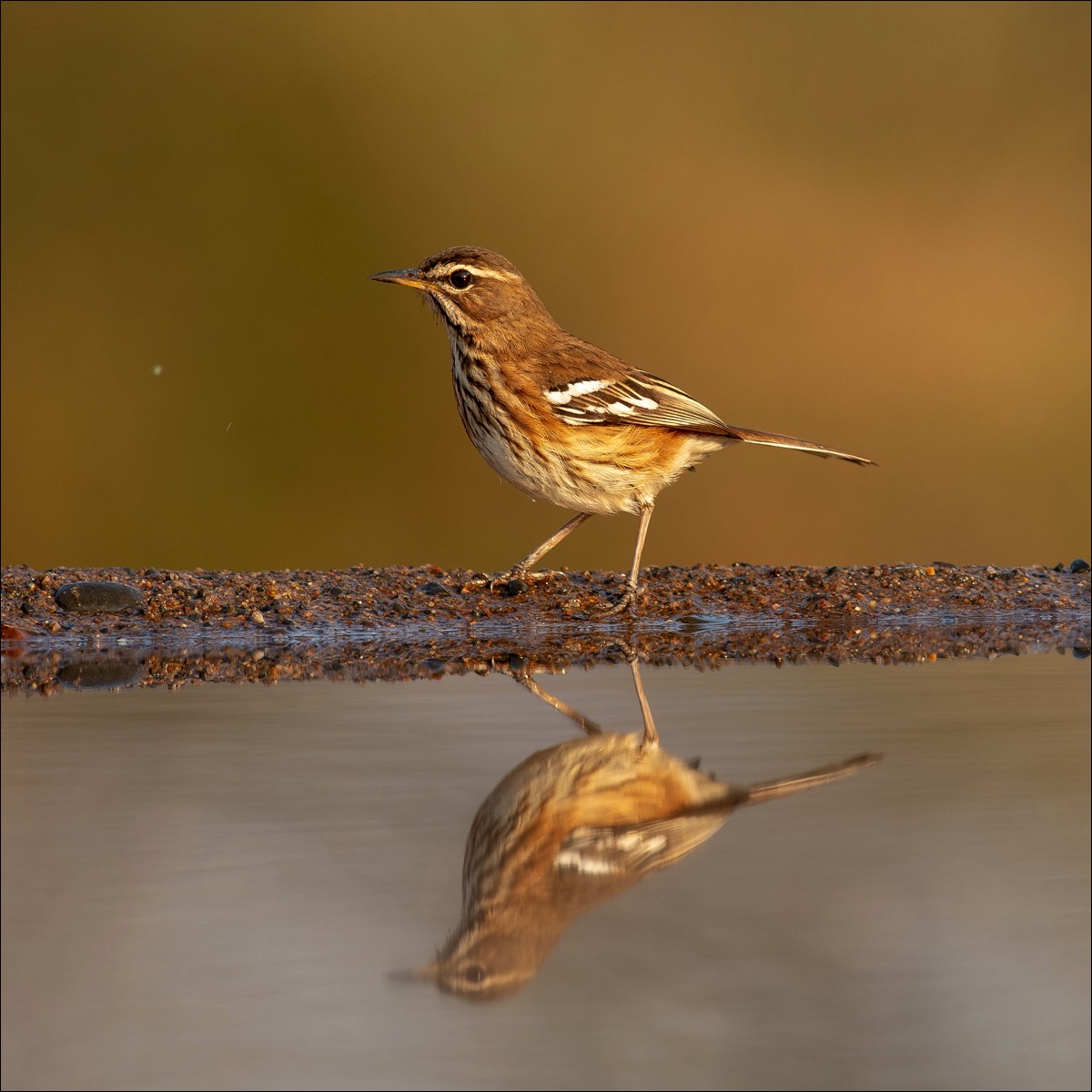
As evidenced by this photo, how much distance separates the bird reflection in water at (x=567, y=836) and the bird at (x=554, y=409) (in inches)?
134

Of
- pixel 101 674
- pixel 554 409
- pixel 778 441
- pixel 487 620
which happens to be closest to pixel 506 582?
pixel 487 620

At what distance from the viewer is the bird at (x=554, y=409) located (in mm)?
8148

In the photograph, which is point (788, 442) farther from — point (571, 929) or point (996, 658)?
point (571, 929)

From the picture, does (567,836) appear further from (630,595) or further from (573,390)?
(573,390)

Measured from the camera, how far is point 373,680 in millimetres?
5773

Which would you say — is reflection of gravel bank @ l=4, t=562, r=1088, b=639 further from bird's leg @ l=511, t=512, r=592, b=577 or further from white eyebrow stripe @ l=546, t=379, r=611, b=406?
white eyebrow stripe @ l=546, t=379, r=611, b=406

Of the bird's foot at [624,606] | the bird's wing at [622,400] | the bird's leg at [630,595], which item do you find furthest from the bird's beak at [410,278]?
the bird's foot at [624,606]

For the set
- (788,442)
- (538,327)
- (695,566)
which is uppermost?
(538,327)

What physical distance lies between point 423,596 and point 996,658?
2.64 meters

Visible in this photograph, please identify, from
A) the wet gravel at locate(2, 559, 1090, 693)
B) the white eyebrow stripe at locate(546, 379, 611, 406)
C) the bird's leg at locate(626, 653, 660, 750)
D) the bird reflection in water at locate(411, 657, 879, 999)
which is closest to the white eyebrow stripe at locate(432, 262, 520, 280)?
the white eyebrow stripe at locate(546, 379, 611, 406)

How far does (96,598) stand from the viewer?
7180 millimetres

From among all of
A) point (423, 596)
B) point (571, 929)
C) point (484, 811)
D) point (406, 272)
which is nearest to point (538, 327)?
point (406, 272)

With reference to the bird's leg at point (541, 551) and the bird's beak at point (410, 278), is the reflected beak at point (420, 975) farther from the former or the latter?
the bird's beak at point (410, 278)

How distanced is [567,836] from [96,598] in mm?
4192
